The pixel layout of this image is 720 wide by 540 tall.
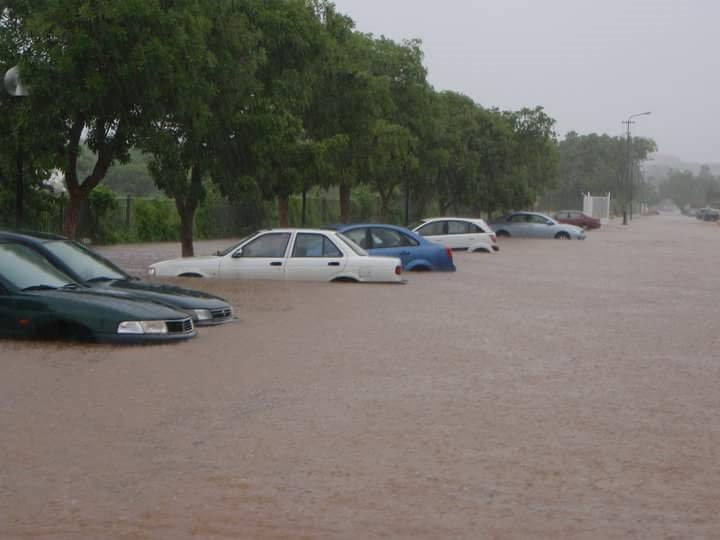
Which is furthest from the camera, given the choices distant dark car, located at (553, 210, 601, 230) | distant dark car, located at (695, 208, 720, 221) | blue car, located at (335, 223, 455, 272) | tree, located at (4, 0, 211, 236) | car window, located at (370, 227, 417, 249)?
distant dark car, located at (695, 208, 720, 221)

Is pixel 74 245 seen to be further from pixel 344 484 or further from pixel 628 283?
pixel 628 283

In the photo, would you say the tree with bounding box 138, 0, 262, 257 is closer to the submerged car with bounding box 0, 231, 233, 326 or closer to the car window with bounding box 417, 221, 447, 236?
the submerged car with bounding box 0, 231, 233, 326

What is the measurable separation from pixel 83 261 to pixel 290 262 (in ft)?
22.2

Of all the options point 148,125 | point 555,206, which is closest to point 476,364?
point 148,125

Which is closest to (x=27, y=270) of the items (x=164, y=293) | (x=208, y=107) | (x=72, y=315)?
(x=72, y=315)

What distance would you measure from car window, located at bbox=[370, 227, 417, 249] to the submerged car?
10393 mm

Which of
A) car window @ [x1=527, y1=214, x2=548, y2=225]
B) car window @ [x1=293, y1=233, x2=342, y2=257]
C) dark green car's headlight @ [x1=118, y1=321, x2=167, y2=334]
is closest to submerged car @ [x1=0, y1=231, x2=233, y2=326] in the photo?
dark green car's headlight @ [x1=118, y1=321, x2=167, y2=334]

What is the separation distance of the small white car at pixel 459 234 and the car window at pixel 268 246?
1791cm

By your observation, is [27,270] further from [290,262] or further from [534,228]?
[534,228]

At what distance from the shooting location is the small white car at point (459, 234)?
39906 millimetres

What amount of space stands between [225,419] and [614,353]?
606 centimetres

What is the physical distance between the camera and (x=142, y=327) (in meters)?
13.1

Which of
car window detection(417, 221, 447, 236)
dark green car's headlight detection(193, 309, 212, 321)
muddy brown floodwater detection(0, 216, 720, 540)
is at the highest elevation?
car window detection(417, 221, 447, 236)

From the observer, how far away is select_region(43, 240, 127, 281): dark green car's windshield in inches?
582
